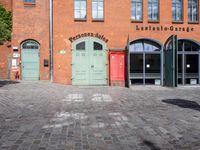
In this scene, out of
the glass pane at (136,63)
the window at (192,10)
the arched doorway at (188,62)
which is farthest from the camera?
the window at (192,10)

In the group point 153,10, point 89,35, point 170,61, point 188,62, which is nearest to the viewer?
point 170,61

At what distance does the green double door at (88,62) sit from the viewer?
21672mm

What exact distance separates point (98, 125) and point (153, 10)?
15.8 meters

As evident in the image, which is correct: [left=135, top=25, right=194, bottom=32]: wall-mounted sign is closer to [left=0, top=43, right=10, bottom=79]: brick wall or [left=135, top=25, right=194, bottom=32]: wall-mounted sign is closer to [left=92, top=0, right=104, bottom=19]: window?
[left=92, top=0, right=104, bottom=19]: window

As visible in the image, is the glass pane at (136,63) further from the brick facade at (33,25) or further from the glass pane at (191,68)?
the brick facade at (33,25)

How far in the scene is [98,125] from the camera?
820cm

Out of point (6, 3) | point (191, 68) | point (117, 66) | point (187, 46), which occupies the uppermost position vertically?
point (6, 3)

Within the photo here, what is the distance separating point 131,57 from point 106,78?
2.21 meters

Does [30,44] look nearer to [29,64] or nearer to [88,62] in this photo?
[29,64]

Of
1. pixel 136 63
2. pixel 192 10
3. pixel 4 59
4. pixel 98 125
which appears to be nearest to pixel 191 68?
pixel 136 63

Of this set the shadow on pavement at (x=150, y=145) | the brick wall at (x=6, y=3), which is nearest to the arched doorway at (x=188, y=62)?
the brick wall at (x=6, y=3)

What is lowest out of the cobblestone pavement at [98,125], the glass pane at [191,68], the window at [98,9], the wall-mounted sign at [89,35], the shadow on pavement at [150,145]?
the shadow on pavement at [150,145]

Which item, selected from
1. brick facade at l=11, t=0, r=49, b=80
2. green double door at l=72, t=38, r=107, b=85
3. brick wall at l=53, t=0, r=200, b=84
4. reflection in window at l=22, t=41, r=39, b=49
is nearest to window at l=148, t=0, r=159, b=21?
brick wall at l=53, t=0, r=200, b=84

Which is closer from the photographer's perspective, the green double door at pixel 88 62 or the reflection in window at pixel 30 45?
the green double door at pixel 88 62
